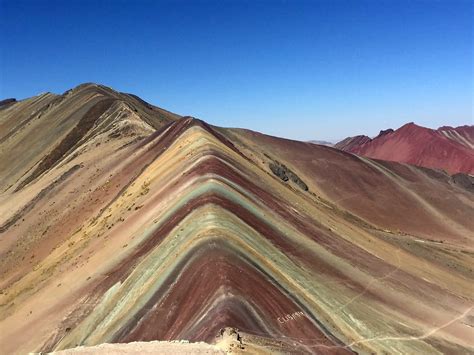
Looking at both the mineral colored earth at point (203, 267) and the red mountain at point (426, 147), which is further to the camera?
the red mountain at point (426, 147)

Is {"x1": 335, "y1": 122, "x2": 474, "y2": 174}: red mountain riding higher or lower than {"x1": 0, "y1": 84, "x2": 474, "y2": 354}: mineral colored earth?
higher

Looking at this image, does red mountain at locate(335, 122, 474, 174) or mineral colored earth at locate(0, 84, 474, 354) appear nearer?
mineral colored earth at locate(0, 84, 474, 354)

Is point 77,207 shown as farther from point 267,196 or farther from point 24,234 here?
point 267,196

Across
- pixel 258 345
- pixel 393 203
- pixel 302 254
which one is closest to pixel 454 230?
pixel 393 203

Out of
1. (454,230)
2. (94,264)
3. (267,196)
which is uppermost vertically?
(267,196)

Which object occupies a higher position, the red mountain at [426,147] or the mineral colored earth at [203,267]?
the red mountain at [426,147]
